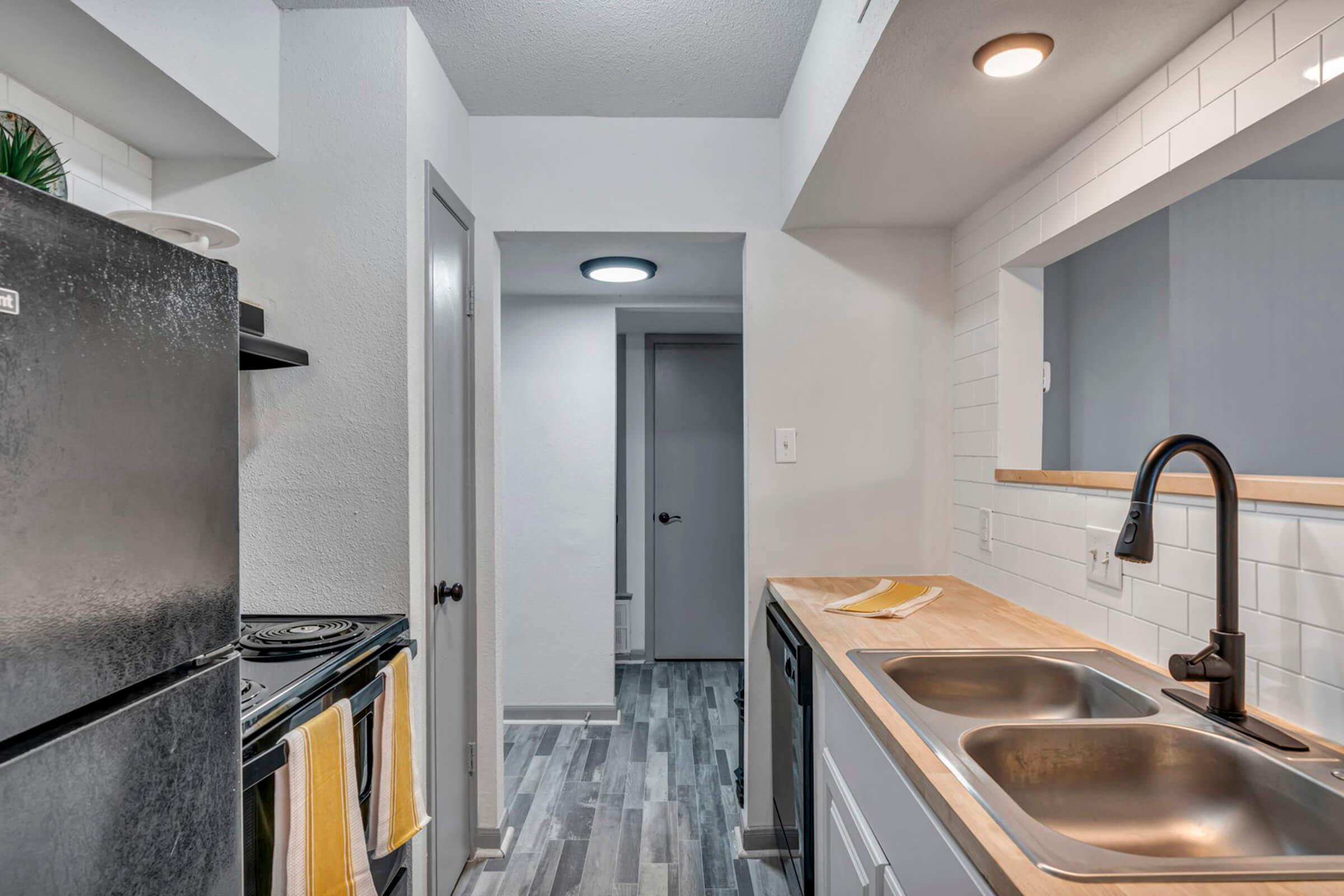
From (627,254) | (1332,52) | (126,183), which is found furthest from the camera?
(627,254)

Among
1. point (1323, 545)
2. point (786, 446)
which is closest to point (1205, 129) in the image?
point (1323, 545)

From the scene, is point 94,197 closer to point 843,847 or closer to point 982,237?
point 843,847

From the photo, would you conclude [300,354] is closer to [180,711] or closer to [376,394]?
[376,394]

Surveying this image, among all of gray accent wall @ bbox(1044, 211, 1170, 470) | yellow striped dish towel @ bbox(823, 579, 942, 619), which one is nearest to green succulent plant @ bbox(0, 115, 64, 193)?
yellow striped dish towel @ bbox(823, 579, 942, 619)

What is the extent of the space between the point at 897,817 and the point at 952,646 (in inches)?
19.0

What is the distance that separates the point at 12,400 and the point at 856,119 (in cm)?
146

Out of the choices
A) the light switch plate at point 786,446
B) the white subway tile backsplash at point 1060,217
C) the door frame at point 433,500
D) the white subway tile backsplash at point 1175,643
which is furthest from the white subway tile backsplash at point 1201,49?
the door frame at point 433,500

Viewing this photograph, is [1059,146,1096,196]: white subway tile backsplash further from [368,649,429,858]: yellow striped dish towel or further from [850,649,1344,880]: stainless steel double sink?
[368,649,429,858]: yellow striped dish towel

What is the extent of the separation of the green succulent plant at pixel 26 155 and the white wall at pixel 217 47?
22 cm

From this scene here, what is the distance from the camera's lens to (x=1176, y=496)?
4.22 feet

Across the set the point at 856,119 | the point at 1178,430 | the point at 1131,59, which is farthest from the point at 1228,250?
the point at 856,119

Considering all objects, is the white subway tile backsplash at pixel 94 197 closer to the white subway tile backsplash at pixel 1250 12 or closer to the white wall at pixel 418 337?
the white wall at pixel 418 337

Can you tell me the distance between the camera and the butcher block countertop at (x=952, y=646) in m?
0.65

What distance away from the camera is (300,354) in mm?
1604
